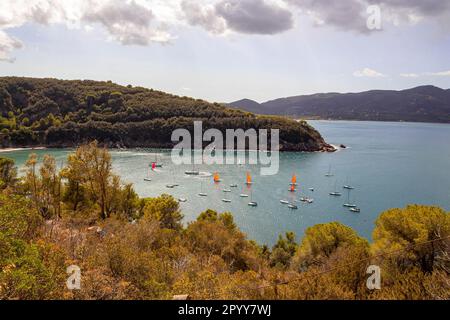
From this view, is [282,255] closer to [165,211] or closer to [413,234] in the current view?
[165,211]

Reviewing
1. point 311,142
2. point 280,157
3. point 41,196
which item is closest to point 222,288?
point 41,196

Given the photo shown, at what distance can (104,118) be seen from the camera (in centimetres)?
14900

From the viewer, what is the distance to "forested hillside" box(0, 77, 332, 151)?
129375mm

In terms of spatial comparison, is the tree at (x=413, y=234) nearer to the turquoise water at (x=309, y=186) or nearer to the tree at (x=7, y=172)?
the turquoise water at (x=309, y=186)

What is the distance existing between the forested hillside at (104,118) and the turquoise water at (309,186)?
56.3ft

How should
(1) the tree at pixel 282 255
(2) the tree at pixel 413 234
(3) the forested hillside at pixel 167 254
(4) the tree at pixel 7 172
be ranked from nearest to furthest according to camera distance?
(3) the forested hillside at pixel 167 254
(2) the tree at pixel 413 234
(1) the tree at pixel 282 255
(4) the tree at pixel 7 172

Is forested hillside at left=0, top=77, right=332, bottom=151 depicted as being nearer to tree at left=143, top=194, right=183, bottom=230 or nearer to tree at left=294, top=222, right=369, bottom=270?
tree at left=143, top=194, right=183, bottom=230

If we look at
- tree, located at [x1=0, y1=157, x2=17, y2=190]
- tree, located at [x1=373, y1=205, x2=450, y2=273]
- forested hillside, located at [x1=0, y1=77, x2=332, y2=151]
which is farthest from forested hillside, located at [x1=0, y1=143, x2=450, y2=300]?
Answer: forested hillside, located at [x1=0, y1=77, x2=332, y2=151]

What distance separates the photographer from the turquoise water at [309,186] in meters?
52.2

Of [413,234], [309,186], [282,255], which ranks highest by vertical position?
[413,234]

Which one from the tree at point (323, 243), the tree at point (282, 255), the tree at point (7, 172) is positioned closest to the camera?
the tree at point (323, 243)

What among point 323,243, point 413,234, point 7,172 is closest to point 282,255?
point 323,243

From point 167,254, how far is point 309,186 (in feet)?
190

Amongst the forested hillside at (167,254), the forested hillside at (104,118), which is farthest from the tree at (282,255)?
the forested hillside at (104,118)
